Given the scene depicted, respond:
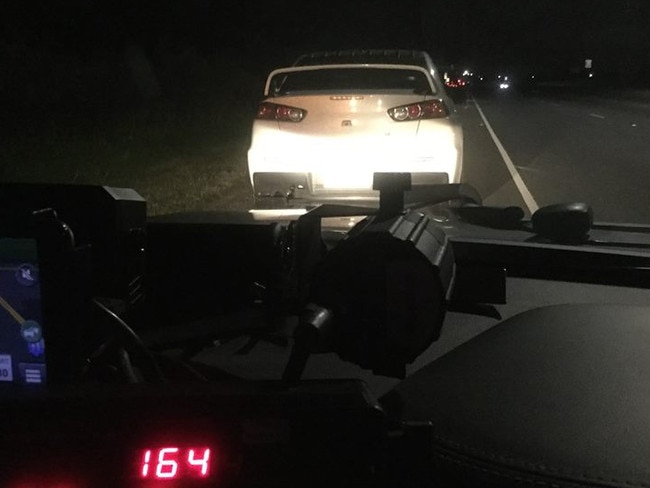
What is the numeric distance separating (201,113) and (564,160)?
42.2 feet

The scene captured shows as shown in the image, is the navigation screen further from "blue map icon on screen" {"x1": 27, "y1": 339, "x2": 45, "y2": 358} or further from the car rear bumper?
the car rear bumper

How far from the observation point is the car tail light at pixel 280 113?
914 cm


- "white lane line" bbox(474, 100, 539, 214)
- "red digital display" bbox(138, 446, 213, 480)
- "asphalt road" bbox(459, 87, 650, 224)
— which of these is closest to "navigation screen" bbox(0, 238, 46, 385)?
"red digital display" bbox(138, 446, 213, 480)

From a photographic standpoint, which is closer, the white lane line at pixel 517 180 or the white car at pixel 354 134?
the white car at pixel 354 134

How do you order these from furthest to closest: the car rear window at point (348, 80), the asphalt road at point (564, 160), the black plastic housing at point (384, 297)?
the asphalt road at point (564, 160) < the car rear window at point (348, 80) < the black plastic housing at point (384, 297)

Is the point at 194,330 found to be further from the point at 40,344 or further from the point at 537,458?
the point at 537,458

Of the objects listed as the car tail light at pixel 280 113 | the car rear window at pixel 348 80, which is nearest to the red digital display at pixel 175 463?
the car tail light at pixel 280 113

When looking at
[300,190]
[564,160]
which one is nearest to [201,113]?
[564,160]

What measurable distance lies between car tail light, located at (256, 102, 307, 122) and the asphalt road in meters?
3.71

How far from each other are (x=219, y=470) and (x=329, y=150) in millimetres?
7690

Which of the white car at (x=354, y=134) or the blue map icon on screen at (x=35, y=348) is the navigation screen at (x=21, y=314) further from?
the white car at (x=354, y=134)

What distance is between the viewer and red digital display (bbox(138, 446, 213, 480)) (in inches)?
50.6

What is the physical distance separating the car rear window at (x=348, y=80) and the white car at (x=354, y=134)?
2 cm

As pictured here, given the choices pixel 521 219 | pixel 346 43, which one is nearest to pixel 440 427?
pixel 521 219
